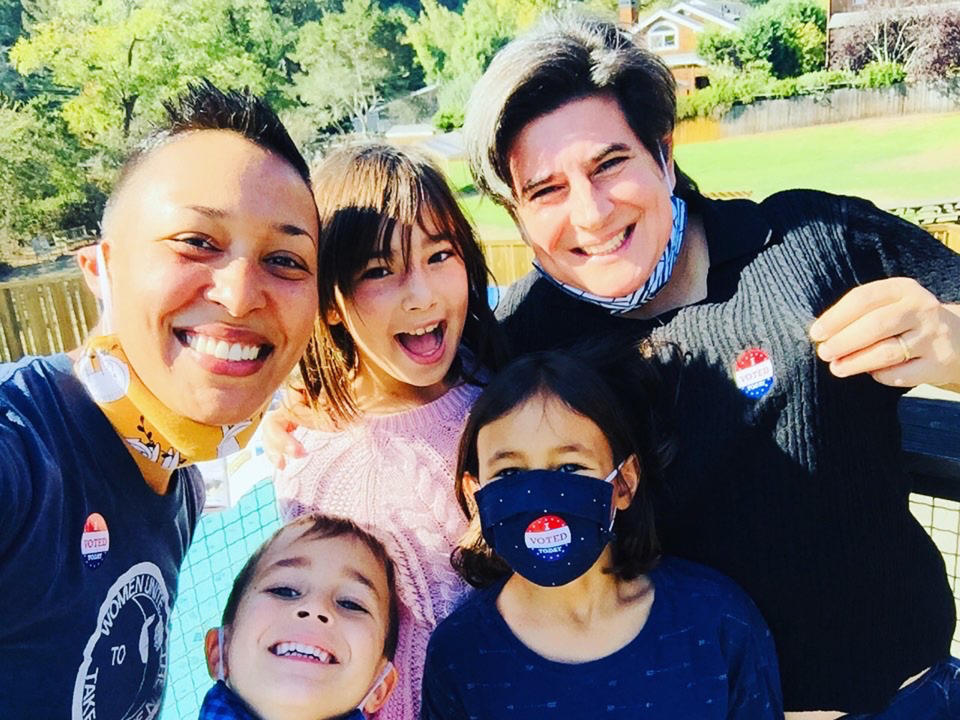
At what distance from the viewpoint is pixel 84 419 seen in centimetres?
149

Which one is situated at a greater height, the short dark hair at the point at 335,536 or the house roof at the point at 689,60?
the house roof at the point at 689,60

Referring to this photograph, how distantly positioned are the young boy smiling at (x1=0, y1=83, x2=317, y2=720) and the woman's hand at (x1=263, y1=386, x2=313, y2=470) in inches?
14.3

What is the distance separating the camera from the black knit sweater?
62.3 inches

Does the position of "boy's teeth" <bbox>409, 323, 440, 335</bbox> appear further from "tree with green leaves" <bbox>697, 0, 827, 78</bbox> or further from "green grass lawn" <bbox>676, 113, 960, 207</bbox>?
"tree with green leaves" <bbox>697, 0, 827, 78</bbox>

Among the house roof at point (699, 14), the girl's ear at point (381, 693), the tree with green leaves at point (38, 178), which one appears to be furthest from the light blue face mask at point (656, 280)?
the tree with green leaves at point (38, 178)

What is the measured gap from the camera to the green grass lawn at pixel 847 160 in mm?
20219

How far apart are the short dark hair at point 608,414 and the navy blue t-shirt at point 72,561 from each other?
717mm

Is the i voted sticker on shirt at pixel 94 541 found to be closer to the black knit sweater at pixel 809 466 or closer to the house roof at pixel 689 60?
the black knit sweater at pixel 809 466

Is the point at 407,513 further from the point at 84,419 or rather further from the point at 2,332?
the point at 2,332

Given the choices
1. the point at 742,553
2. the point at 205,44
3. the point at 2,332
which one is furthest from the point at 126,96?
the point at 742,553

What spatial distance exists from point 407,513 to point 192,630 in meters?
1.59

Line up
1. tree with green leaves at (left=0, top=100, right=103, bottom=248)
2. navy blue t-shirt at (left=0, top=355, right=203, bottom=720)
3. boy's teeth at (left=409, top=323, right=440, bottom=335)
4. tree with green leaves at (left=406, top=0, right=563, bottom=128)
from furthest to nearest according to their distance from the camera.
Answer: tree with green leaves at (left=406, top=0, right=563, bottom=128) → tree with green leaves at (left=0, top=100, right=103, bottom=248) → boy's teeth at (left=409, top=323, right=440, bottom=335) → navy blue t-shirt at (left=0, top=355, right=203, bottom=720)

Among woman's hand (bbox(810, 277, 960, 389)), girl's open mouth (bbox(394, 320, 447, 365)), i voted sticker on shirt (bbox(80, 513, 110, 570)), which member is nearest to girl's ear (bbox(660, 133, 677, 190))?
woman's hand (bbox(810, 277, 960, 389))

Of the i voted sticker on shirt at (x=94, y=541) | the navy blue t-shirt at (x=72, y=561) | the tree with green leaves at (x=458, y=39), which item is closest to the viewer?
the navy blue t-shirt at (x=72, y=561)
